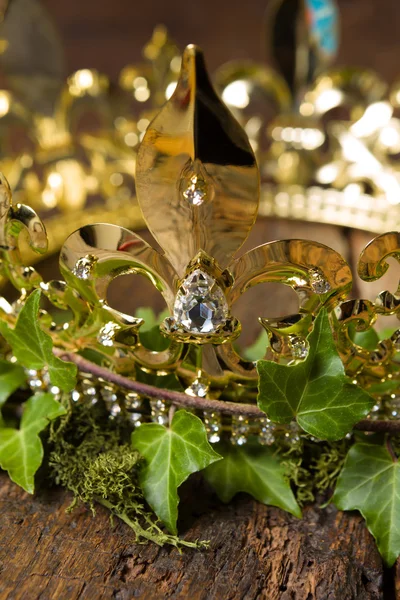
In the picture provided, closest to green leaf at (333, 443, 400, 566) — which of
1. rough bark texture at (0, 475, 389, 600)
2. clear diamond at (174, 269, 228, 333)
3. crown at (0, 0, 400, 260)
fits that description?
rough bark texture at (0, 475, 389, 600)

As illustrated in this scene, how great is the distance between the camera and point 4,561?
1.30 feet

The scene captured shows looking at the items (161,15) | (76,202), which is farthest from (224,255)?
(161,15)

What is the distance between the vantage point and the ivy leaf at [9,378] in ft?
1.57

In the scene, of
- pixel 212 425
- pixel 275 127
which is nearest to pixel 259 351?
pixel 212 425

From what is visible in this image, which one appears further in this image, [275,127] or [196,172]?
[275,127]

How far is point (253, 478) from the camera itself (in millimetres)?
444

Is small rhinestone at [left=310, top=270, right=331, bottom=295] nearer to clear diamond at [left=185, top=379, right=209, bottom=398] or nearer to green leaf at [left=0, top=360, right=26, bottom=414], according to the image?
clear diamond at [left=185, top=379, right=209, bottom=398]

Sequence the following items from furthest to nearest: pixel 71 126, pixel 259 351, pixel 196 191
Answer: pixel 71 126, pixel 259 351, pixel 196 191

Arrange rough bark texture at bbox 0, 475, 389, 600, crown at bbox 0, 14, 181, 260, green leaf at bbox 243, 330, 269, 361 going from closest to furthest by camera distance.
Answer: rough bark texture at bbox 0, 475, 389, 600
green leaf at bbox 243, 330, 269, 361
crown at bbox 0, 14, 181, 260

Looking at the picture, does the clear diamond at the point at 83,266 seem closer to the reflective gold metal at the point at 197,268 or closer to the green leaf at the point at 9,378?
the reflective gold metal at the point at 197,268

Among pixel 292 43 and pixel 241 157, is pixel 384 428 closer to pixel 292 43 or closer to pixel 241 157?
pixel 241 157

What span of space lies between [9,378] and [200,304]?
0.51ft

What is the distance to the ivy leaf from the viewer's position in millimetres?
479

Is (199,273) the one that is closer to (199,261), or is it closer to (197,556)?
(199,261)
